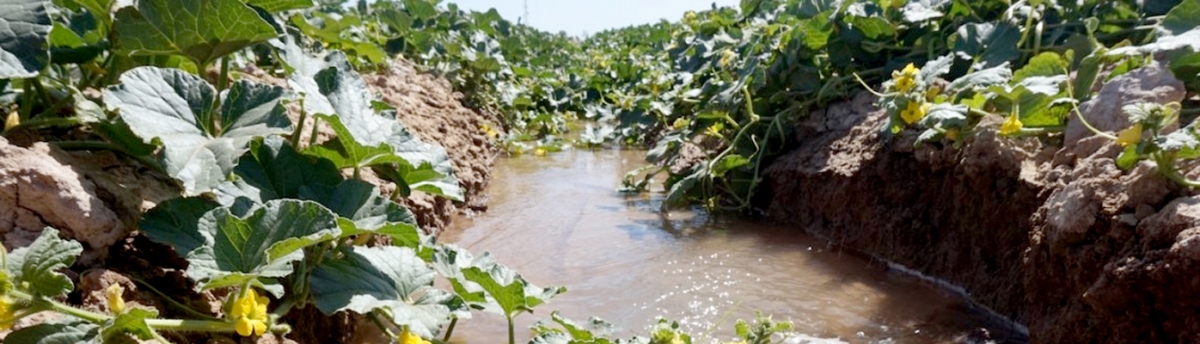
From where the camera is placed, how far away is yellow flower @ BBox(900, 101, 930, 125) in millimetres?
2771

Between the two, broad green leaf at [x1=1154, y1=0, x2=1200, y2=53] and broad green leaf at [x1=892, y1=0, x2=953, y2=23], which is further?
broad green leaf at [x1=892, y1=0, x2=953, y2=23]

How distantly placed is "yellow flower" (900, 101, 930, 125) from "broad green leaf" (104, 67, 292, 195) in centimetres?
196

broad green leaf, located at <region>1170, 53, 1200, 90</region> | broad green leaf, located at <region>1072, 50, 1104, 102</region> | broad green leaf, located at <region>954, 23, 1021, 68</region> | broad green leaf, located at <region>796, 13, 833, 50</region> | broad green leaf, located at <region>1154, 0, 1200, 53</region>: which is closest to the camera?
broad green leaf, located at <region>1170, 53, 1200, 90</region>

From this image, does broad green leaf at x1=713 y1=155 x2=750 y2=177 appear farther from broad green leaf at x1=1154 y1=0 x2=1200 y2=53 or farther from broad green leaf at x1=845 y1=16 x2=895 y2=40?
broad green leaf at x1=1154 y1=0 x2=1200 y2=53

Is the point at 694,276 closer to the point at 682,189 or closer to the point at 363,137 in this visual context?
the point at 682,189

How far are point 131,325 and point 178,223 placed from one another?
12.9 inches

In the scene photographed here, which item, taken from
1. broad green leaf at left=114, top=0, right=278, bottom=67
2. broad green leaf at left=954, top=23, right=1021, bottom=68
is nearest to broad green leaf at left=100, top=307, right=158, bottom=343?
broad green leaf at left=114, top=0, right=278, bottom=67

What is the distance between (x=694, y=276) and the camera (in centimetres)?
296

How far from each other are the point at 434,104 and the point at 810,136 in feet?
7.37

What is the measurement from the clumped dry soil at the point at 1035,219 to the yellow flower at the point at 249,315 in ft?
5.82

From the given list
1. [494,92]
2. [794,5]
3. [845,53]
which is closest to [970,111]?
[845,53]

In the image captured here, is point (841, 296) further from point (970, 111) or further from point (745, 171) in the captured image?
point (745, 171)

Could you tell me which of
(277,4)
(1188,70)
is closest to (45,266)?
(277,4)

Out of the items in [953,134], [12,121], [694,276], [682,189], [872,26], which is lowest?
[694,276]
